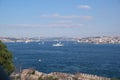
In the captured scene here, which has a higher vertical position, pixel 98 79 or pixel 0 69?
pixel 0 69

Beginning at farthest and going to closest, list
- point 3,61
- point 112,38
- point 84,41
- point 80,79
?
1. point 84,41
2. point 112,38
3. point 80,79
4. point 3,61

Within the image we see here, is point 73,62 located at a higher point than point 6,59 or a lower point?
lower

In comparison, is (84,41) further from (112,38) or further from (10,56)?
(10,56)

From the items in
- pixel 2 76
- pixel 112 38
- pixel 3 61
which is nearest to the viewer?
pixel 2 76

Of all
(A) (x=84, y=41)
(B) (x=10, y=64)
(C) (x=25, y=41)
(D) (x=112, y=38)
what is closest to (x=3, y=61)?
(B) (x=10, y=64)

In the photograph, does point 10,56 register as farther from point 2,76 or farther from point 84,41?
point 84,41

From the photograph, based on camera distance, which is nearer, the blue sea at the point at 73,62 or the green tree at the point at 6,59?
the green tree at the point at 6,59

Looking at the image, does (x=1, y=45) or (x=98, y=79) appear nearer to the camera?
(x=1, y=45)

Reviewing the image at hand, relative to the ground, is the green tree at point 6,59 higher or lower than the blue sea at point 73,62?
higher

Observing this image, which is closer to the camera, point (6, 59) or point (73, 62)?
point (6, 59)

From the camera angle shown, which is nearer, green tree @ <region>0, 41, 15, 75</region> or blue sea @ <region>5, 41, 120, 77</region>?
green tree @ <region>0, 41, 15, 75</region>

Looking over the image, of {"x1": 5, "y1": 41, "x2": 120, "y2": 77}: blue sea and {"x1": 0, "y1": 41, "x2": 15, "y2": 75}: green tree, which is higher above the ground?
{"x1": 0, "y1": 41, "x2": 15, "y2": 75}: green tree
